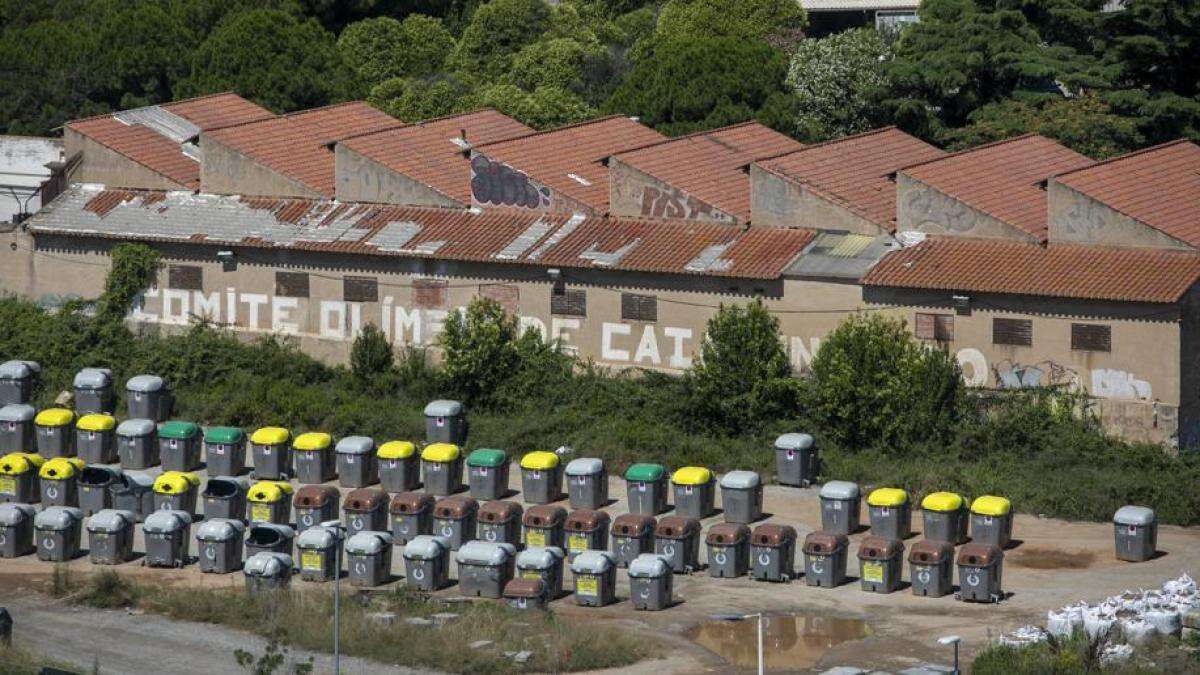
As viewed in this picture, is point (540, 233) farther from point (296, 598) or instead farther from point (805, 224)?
point (296, 598)

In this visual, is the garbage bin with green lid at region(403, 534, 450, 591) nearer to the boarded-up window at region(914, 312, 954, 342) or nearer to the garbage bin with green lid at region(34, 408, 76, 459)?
the garbage bin with green lid at region(34, 408, 76, 459)

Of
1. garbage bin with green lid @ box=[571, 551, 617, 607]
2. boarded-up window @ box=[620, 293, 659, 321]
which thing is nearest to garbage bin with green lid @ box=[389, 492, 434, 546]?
garbage bin with green lid @ box=[571, 551, 617, 607]

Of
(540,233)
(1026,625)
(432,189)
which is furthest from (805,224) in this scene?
(1026,625)

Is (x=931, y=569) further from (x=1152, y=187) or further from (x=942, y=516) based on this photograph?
(x=1152, y=187)

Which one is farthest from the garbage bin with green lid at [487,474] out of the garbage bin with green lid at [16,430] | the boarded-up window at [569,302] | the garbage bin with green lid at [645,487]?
the garbage bin with green lid at [16,430]

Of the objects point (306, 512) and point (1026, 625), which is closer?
point (1026, 625)

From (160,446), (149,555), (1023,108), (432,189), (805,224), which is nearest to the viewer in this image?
(149,555)
